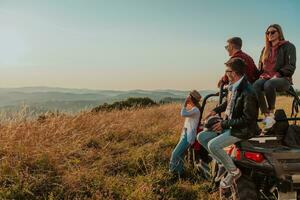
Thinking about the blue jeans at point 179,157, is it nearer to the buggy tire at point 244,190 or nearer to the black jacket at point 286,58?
the black jacket at point 286,58

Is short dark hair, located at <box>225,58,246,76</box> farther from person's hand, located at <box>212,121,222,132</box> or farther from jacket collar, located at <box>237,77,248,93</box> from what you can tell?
person's hand, located at <box>212,121,222,132</box>

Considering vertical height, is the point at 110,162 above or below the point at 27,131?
below

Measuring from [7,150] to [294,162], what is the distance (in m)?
4.64

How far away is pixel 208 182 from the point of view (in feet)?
28.3

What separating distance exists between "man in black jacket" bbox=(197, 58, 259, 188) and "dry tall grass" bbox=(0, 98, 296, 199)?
115cm

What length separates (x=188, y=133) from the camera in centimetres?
940

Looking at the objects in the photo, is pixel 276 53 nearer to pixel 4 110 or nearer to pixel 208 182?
pixel 208 182

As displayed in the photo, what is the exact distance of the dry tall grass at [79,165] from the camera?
7660mm

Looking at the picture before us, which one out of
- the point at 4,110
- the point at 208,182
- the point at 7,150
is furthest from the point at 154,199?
the point at 4,110

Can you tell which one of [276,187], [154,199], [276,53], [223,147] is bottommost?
[154,199]

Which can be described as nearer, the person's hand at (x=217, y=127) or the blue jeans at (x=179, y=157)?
the person's hand at (x=217, y=127)

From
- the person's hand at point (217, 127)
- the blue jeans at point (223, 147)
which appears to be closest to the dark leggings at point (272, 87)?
the person's hand at point (217, 127)

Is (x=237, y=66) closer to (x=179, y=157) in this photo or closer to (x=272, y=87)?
(x=272, y=87)

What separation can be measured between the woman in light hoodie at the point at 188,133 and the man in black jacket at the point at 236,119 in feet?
8.14
